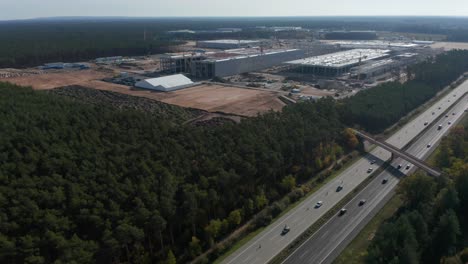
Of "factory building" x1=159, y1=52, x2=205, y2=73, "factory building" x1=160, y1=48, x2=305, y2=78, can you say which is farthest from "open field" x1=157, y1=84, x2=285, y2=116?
"factory building" x1=159, y1=52, x2=205, y2=73

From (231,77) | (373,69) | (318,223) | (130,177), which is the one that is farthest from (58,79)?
(373,69)

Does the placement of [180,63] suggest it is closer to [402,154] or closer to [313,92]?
[313,92]

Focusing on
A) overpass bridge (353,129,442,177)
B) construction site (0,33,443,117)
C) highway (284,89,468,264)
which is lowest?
highway (284,89,468,264)

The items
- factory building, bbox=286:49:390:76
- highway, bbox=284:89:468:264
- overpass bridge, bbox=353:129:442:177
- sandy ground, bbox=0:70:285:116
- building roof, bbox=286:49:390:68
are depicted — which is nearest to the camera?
highway, bbox=284:89:468:264

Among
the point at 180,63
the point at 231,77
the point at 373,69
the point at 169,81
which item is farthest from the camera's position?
the point at 180,63

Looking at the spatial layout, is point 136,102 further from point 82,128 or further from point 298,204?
point 298,204

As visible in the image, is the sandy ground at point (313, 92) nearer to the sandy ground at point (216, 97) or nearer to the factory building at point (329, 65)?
the sandy ground at point (216, 97)

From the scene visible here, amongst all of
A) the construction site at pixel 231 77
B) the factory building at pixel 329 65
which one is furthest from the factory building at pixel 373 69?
the factory building at pixel 329 65

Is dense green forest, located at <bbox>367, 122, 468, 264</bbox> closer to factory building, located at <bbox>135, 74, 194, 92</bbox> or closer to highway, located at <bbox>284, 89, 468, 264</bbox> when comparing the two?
highway, located at <bbox>284, 89, 468, 264</bbox>
